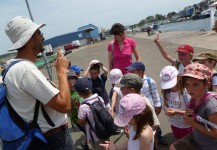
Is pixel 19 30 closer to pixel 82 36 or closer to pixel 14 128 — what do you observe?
pixel 14 128

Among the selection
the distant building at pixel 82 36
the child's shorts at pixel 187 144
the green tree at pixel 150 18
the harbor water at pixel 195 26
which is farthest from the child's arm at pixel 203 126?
the green tree at pixel 150 18

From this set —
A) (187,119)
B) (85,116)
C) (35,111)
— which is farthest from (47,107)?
(187,119)

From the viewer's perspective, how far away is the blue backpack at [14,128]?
2.00 meters

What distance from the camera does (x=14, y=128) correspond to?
6.54ft

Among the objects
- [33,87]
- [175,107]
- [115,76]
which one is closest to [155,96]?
[175,107]

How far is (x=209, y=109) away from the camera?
7.34 feet

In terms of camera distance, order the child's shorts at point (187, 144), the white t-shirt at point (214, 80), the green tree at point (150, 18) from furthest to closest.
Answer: the green tree at point (150, 18) < the white t-shirt at point (214, 80) < the child's shorts at point (187, 144)

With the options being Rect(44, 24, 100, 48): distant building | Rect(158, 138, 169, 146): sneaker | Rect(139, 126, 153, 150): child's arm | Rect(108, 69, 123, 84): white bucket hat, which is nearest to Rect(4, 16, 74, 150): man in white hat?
Rect(139, 126, 153, 150): child's arm

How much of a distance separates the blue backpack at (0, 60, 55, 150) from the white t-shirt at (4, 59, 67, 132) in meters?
0.03

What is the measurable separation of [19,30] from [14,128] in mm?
848

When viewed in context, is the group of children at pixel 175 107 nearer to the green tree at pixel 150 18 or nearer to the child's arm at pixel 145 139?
the child's arm at pixel 145 139

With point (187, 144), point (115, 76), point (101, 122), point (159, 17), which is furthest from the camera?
point (159, 17)

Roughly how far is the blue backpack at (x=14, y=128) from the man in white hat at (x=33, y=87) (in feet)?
0.11

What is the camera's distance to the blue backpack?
200 cm
